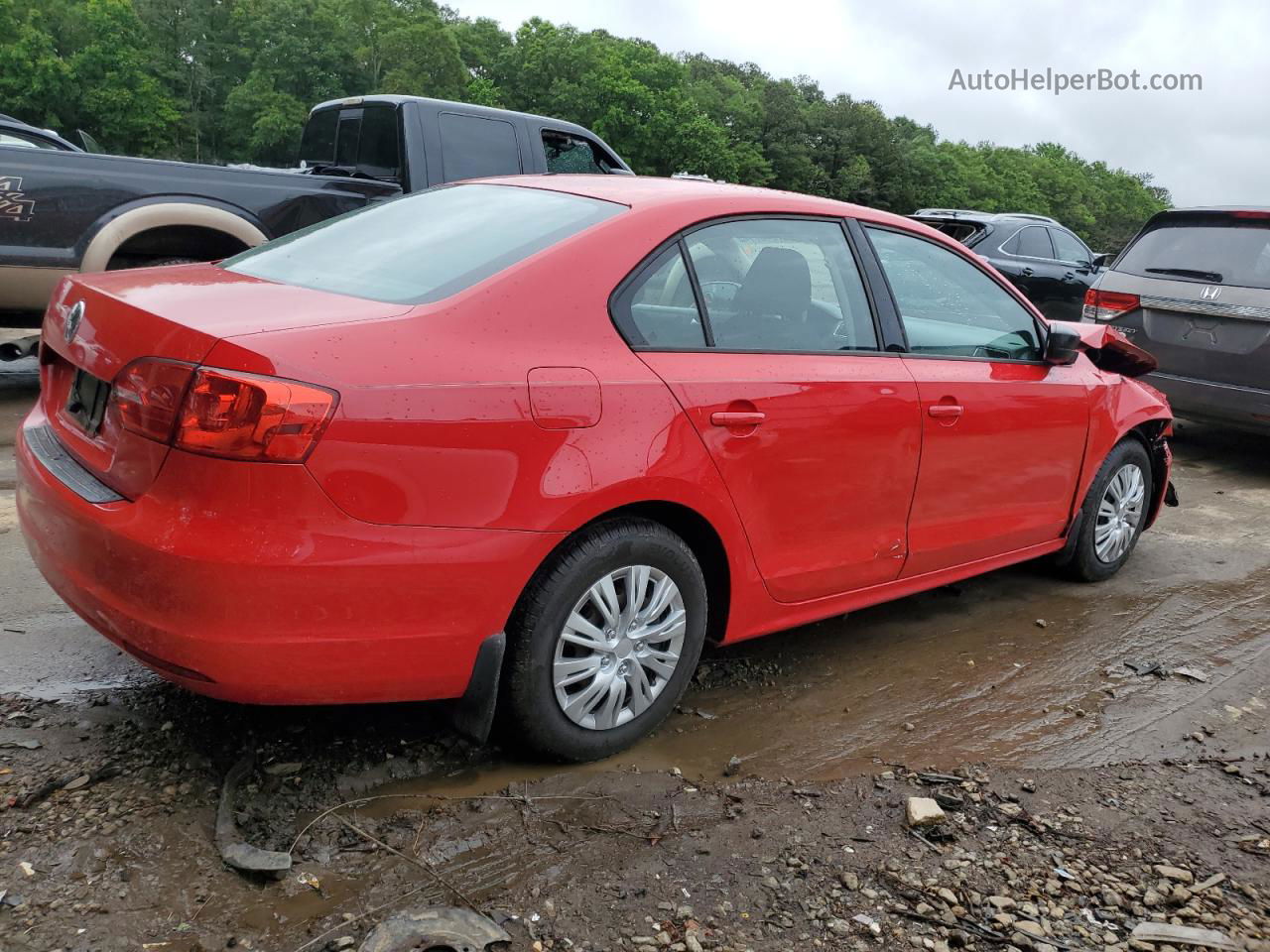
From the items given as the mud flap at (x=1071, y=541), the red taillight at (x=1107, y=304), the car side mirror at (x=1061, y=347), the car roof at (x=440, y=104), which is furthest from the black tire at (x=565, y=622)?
the red taillight at (x=1107, y=304)

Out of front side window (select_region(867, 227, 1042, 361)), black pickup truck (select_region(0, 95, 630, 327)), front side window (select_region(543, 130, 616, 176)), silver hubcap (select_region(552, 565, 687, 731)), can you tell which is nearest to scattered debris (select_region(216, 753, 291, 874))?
silver hubcap (select_region(552, 565, 687, 731))

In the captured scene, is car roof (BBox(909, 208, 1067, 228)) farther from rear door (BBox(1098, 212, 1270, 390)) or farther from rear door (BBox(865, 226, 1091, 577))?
rear door (BBox(865, 226, 1091, 577))

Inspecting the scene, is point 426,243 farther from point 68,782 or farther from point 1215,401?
point 1215,401

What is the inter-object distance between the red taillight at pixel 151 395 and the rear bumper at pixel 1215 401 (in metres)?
6.55

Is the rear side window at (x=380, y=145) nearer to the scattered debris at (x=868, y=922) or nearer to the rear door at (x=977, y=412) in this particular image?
the rear door at (x=977, y=412)

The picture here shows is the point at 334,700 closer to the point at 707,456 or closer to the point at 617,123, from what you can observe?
the point at 707,456

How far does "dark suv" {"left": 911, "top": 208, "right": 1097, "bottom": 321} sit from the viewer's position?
43.5 feet

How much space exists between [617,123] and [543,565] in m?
78.1

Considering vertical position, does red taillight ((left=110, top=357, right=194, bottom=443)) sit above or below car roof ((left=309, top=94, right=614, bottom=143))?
below

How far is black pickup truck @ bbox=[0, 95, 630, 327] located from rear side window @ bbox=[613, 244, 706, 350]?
469cm

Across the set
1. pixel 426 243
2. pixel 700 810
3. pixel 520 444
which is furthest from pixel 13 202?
pixel 700 810

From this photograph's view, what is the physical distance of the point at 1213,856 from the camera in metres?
2.93

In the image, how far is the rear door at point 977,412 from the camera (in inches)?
153

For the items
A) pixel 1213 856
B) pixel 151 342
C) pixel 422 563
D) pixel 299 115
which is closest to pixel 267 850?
pixel 422 563
